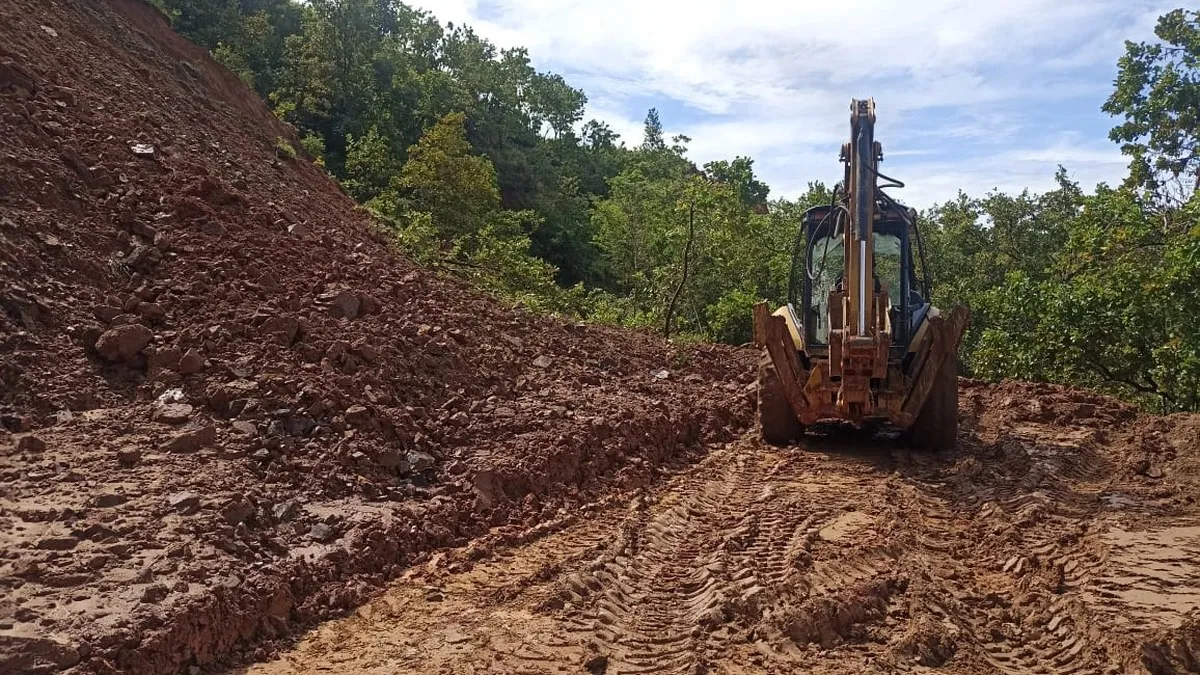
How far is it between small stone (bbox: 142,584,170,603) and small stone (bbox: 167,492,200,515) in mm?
690

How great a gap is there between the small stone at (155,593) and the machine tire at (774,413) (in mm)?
5510

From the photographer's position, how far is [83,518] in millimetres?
4441

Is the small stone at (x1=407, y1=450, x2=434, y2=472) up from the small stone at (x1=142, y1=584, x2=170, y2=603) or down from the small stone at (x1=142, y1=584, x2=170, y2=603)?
up

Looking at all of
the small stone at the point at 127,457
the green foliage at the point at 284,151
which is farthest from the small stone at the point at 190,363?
the green foliage at the point at 284,151

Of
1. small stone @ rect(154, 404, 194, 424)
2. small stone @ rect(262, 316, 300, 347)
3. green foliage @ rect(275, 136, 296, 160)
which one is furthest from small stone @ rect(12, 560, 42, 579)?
green foliage @ rect(275, 136, 296, 160)

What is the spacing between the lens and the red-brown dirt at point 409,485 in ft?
13.5

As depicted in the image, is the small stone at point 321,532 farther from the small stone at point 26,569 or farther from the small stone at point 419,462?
the small stone at point 26,569

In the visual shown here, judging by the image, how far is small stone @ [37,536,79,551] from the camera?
4.15 metres

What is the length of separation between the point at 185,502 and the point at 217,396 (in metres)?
1.25

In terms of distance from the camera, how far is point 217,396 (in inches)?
232

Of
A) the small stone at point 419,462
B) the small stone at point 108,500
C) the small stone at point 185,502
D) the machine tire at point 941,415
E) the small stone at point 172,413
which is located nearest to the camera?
the small stone at point 108,500

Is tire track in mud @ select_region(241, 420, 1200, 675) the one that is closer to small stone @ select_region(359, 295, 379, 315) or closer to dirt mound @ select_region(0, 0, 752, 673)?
dirt mound @ select_region(0, 0, 752, 673)

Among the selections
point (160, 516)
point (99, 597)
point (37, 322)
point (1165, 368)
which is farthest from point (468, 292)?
point (1165, 368)

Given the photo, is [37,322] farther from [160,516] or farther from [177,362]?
[160,516]
